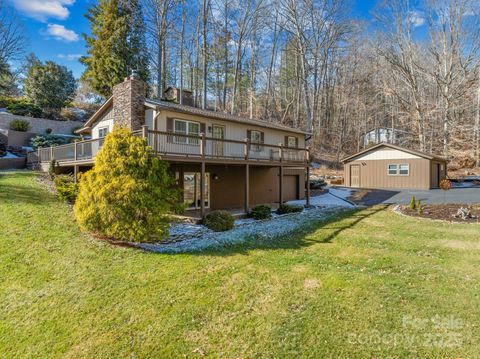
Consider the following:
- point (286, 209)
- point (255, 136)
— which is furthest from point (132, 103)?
point (286, 209)

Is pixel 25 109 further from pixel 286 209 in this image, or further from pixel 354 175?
pixel 354 175

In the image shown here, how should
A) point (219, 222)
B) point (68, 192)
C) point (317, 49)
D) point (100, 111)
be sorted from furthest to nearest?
point (317, 49) → point (100, 111) → point (68, 192) → point (219, 222)

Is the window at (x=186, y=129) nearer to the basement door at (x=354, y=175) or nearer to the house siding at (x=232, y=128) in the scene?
the house siding at (x=232, y=128)

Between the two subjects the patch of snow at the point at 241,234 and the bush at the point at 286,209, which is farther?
the bush at the point at 286,209

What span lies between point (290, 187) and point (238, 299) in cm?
1411

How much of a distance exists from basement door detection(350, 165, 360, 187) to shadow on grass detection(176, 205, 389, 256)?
13.5 m

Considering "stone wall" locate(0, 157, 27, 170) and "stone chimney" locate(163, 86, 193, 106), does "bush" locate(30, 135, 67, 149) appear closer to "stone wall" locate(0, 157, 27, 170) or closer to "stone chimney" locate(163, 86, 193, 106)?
"stone wall" locate(0, 157, 27, 170)

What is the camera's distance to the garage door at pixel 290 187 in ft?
61.8

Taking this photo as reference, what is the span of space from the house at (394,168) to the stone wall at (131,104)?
63.1 feet

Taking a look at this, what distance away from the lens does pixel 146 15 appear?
2825cm

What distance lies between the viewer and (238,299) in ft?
18.9

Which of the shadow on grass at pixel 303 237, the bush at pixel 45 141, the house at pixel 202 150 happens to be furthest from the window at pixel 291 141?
the bush at pixel 45 141

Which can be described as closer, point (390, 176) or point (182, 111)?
point (182, 111)

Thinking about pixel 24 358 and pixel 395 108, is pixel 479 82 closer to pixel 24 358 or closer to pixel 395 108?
pixel 395 108
